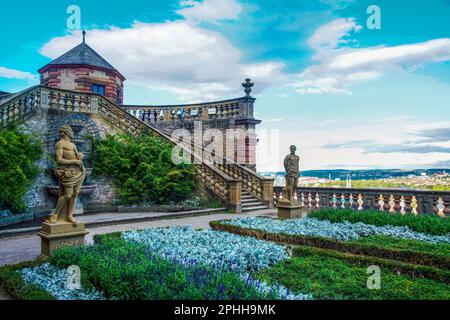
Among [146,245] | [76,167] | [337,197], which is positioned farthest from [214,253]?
[337,197]

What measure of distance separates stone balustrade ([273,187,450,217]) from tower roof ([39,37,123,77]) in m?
18.6

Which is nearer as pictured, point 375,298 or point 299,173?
point 375,298

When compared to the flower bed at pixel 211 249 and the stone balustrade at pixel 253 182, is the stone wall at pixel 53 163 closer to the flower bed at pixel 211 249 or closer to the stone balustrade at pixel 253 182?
the stone balustrade at pixel 253 182

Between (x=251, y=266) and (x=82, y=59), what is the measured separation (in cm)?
2392

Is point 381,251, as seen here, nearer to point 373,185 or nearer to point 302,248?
point 302,248

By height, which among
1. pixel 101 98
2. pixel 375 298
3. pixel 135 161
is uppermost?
pixel 101 98

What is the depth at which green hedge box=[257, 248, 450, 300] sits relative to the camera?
17.3 ft

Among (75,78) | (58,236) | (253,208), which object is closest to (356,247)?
(58,236)

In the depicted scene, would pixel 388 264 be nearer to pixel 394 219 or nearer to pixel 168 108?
pixel 394 219

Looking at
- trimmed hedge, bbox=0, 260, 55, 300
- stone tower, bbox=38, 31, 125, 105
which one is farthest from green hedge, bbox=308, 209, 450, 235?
Result: stone tower, bbox=38, 31, 125, 105

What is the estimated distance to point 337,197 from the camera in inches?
595

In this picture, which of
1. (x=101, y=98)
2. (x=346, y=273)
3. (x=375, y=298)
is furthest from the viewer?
(x=101, y=98)

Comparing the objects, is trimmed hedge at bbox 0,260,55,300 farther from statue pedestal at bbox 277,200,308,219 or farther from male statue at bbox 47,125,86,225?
statue pedestal at bbox 277,200,308,219
